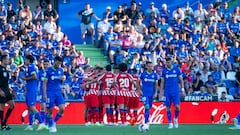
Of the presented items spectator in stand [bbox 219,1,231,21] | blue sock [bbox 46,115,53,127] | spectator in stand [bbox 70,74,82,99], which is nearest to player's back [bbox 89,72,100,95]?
blue sock [bbox 46,115,53,127]

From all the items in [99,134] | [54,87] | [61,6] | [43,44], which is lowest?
[99,134]

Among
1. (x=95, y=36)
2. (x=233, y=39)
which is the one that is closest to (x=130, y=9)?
A: (x=95, y=36)

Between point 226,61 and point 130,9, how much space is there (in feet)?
16.7

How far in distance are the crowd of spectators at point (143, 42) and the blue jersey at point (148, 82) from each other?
486cm

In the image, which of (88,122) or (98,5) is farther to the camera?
(98,5)

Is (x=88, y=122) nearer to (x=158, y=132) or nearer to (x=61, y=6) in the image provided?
(x=158, y=132)

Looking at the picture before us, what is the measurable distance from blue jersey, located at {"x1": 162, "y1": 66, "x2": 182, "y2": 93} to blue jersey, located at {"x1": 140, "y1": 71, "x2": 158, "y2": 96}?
0.36 metres

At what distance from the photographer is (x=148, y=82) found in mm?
23562

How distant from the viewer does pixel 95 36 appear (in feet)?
111

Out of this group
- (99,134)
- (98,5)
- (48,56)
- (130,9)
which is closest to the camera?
(99,134)

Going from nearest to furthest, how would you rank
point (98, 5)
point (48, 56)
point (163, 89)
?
point (163, 89), point (48, 56), point (98, 5)

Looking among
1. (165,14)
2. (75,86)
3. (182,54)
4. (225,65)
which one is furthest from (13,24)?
(225,65)

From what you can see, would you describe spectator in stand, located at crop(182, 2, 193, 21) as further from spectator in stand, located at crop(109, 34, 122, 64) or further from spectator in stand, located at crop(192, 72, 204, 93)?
spectator in stand, located at crop(192, 72, 204, 93)

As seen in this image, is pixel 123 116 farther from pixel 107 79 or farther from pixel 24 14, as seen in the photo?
pixel 24 14
